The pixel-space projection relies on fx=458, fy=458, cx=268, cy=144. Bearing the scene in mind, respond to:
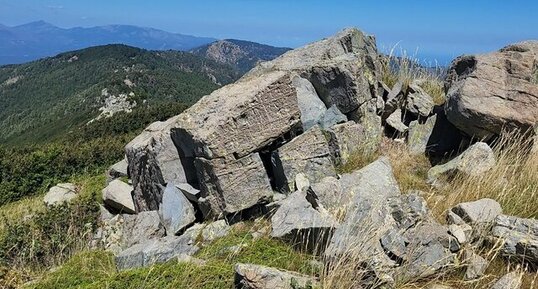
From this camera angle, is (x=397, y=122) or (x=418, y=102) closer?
(x=397, y=122)

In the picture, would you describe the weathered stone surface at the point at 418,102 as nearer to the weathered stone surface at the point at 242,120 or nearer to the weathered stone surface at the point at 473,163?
the weathered stone surface at the point at 473,163

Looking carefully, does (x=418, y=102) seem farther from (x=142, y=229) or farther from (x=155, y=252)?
(x=155, y=252)

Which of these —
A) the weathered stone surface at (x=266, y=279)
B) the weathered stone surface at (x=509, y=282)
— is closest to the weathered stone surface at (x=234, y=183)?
the weathered stone surface at (x=266, y=279)

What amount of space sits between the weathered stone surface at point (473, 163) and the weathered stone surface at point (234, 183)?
3057 mm

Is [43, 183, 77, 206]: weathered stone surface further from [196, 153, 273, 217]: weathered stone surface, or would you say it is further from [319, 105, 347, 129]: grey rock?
[319, 105, 347, 129]: grey rock

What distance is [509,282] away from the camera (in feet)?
15.8

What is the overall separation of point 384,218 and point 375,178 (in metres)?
1.73

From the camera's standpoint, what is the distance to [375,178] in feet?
24.4

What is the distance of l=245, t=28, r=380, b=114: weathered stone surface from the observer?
9.90 metres

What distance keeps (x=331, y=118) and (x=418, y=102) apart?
8.98ft

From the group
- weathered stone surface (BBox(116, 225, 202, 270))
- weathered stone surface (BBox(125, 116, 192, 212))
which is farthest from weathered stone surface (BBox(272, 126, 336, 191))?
weathered stone surface (BBox(116, 225, 202, 270))

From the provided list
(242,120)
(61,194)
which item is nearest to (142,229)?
(242,120)

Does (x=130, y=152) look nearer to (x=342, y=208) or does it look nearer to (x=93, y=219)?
(x=93, y=219)

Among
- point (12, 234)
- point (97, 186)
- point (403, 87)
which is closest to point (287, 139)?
point (403, 87)
